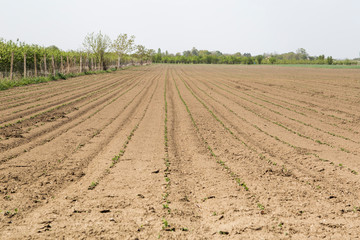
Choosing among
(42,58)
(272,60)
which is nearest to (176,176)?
(42,58)

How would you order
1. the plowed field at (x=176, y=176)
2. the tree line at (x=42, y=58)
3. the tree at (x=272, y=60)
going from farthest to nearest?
the tree at (x=272, y=60), the tree line at (x=42, y=58), the plowed field at (x=176, y=176)

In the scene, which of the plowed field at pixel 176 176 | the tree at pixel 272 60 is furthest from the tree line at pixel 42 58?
the tree at pixel 272 60

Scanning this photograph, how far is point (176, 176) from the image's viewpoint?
18.6 feet

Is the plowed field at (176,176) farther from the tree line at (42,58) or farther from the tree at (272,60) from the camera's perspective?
the tree at (272,60)

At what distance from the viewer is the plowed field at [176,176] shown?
3.95 metres

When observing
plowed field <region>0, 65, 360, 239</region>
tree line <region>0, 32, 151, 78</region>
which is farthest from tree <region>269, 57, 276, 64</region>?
plowed field <region>0, 65, 360, 239</region>

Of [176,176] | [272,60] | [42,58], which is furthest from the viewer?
[272,60]

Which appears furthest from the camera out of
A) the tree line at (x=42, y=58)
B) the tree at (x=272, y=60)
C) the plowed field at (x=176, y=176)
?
the tree at (x=272, y=60)

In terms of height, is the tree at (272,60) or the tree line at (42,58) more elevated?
the tree at (272,60)

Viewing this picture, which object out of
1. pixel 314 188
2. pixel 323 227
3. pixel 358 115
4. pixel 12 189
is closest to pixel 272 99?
pixel 358 115

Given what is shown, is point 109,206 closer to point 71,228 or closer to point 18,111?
point 71,228

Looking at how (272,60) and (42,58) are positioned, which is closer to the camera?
(42,58)

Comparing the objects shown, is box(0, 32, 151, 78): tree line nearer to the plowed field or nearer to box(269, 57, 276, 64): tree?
the plowed field

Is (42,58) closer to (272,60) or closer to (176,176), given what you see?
(176,176)
